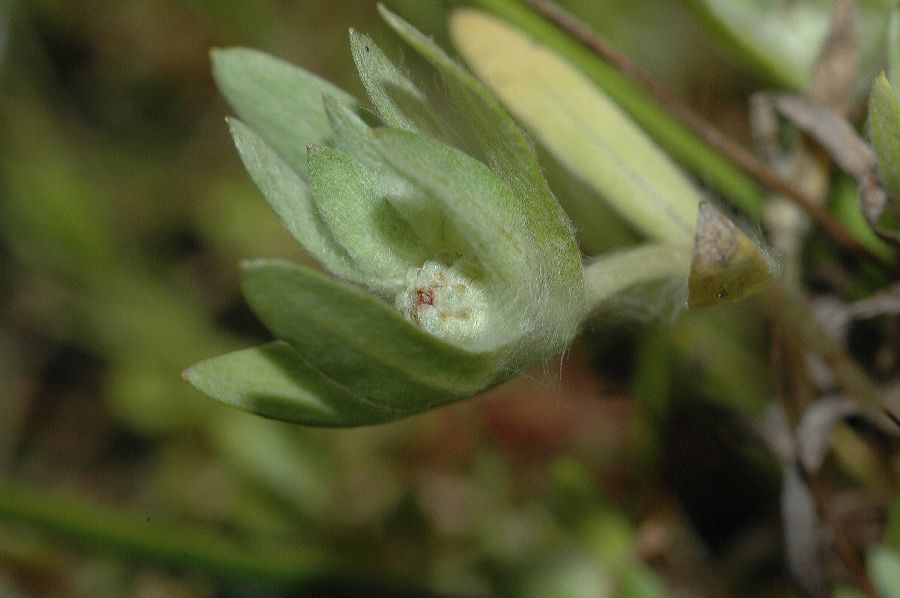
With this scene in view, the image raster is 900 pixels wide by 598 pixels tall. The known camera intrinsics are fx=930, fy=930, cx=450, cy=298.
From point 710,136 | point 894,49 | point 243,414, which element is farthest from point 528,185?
point 243,414

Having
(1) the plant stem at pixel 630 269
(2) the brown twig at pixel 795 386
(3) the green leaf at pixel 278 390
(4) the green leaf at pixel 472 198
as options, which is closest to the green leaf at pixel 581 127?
(1) the plant stem at pixel 630 269

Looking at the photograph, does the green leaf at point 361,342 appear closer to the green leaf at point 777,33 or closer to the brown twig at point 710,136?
the brown twig at point 710,136

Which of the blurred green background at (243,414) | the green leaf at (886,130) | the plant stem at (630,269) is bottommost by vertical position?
the blurred green background at (243,414)

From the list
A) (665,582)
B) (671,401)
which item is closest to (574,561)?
(665,582)

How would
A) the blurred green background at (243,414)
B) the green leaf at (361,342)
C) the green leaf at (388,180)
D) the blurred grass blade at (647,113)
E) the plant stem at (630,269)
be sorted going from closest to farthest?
the green leaf at (361,342)
the green leaf at (388,180)
the plant stem at (630,269)
the blurred grass blade at (647,113)
the blurred green background at (243,414)

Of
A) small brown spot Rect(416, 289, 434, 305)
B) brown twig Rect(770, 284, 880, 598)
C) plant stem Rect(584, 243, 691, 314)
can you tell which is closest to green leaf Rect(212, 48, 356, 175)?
small brown spot Rect(416, 289, 434, 305)

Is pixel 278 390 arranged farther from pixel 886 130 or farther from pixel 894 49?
pixel 894 49

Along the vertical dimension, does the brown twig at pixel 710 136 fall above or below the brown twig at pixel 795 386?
above
